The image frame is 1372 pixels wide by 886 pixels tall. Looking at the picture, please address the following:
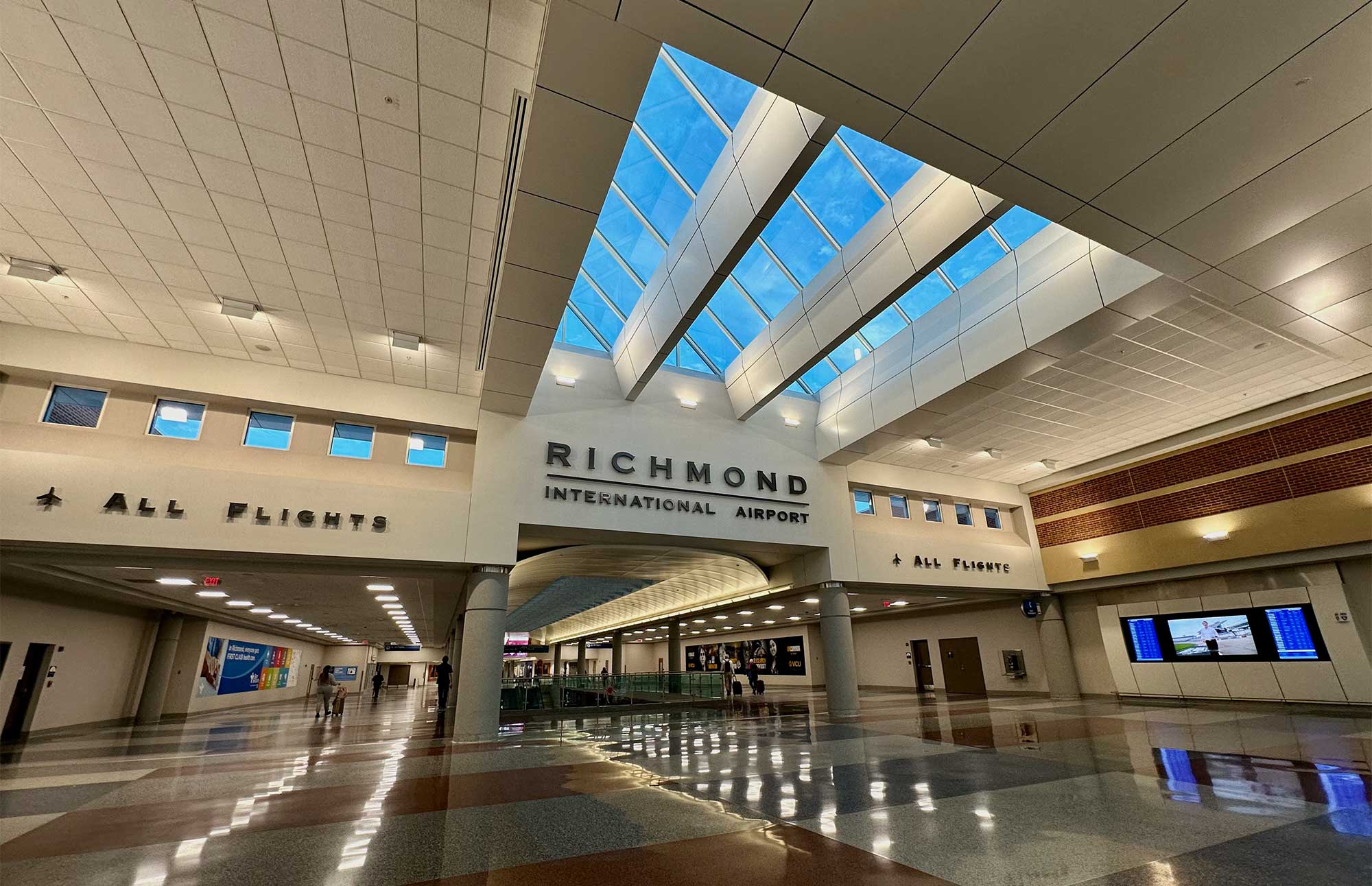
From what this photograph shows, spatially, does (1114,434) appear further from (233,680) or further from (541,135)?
(233,680)

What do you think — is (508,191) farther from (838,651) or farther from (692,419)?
(838,651)

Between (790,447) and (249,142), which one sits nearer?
(249,142)

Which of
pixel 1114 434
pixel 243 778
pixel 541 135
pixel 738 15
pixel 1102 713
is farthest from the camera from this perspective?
pixel 1114 434

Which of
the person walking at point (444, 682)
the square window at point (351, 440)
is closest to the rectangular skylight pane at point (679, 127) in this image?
the square window at point (351, 440)

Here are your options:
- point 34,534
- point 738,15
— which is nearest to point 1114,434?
point 738,15

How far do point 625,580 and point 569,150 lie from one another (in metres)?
15.8

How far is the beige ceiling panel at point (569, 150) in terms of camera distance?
5602 mm

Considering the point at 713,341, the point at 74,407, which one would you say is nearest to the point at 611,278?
the point at 713,341

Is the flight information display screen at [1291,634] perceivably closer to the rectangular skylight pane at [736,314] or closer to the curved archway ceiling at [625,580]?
the curved archway ceiling at [625,580]

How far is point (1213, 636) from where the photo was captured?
15695mm

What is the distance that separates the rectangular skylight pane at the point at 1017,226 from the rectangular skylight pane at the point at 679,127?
5576 mm

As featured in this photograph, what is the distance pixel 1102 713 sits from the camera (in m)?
13.2

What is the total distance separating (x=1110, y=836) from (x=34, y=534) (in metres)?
14.5

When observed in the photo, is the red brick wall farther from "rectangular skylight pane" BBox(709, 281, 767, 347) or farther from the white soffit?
the white soffit
